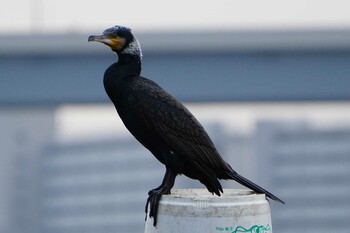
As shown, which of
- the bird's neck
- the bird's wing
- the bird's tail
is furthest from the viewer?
the bird's neck

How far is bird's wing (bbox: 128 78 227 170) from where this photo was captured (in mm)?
7137

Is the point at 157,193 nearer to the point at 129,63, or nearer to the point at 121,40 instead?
the point at 129,63

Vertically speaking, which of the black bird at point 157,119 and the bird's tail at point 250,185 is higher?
the black bird at point 157,119

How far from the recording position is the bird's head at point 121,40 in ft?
24.0

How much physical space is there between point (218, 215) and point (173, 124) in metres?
1.17


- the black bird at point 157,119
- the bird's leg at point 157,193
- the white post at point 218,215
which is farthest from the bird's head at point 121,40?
the white post at point 218,215

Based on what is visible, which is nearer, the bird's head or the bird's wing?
the bird's wing

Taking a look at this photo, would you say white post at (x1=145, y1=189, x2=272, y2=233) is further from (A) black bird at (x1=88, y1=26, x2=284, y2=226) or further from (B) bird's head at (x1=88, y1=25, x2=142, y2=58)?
(B) bird's head at (x1=88, y1=25, x2=142, y2=58)

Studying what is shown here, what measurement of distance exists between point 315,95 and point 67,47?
5427 millimetres

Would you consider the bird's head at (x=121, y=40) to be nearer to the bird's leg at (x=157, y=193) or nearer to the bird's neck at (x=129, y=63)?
the bird's neck at (x=129, y=63)

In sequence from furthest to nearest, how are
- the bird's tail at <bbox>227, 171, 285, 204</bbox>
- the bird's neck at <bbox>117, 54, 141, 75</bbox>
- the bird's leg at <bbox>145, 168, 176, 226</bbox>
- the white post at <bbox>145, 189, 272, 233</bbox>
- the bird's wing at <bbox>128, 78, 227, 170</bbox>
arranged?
the bird's neck at <bbox>117, 54, 141, 75</bbox>, the bird's wing at <bbox>128, 78, 227, 170</bbox>, the bird's tail at <bbox>227, 171, 285, 204</bbox>, the bird's leg at <bbox>145, 168, 176, 226</bbox>, the white post at <bbox>145, 189, 272, 233</bbox>

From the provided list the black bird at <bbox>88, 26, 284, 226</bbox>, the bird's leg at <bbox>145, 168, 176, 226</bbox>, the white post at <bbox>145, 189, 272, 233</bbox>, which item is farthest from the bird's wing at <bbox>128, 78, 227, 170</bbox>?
the white post at <bbox>145, 189, 272, 233</bbox>

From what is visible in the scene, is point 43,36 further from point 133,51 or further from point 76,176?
point 76,176

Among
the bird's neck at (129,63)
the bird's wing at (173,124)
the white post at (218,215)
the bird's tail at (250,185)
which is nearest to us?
the white post at (218,215)
